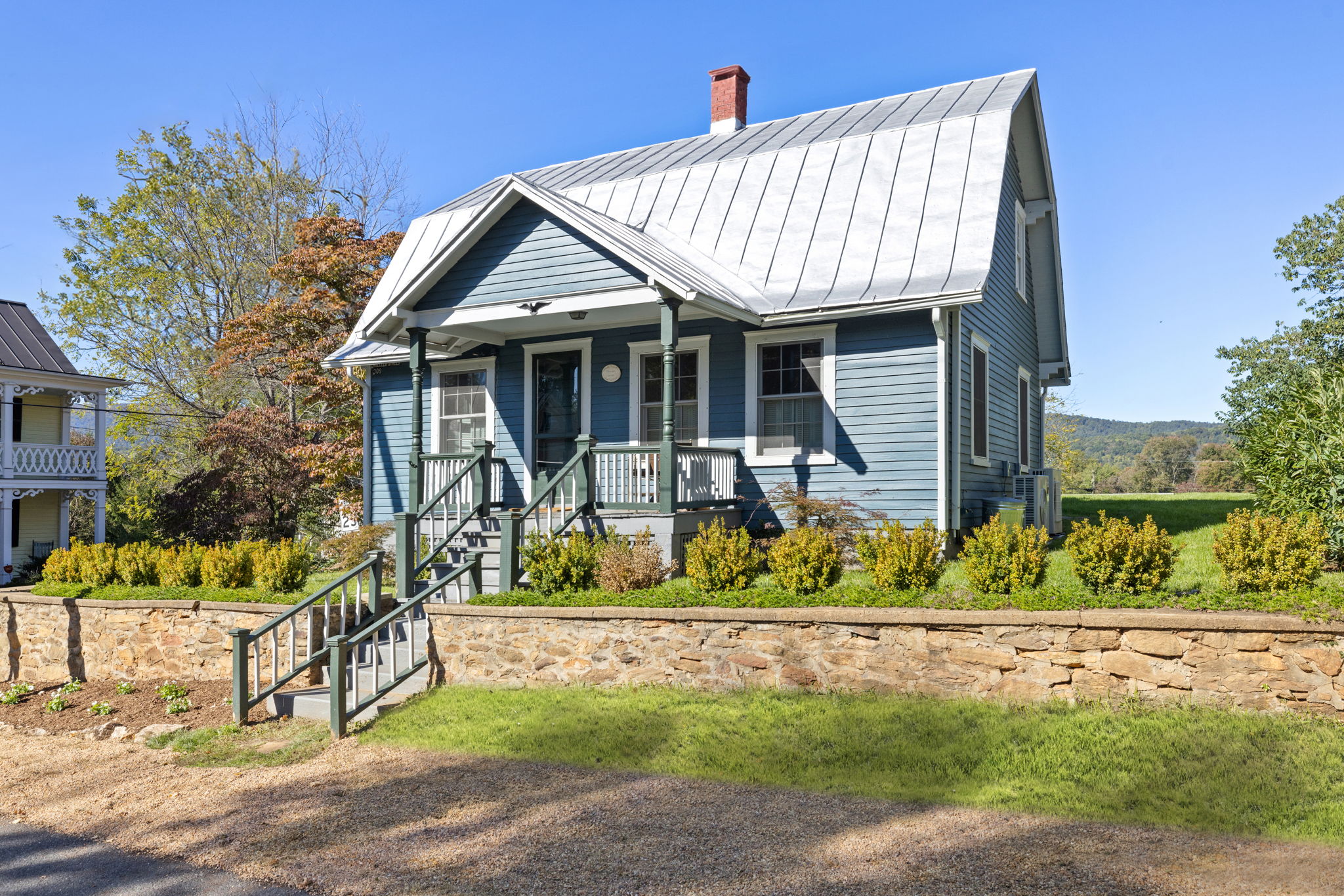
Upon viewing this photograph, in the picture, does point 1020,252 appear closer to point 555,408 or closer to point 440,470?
point 555,408

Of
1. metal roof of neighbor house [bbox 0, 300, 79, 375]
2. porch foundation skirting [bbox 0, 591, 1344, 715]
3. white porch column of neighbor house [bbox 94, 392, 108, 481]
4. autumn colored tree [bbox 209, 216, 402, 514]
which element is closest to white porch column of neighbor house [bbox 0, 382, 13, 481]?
metal roof of neighbor house [bbox 0, 300, 79, 375]

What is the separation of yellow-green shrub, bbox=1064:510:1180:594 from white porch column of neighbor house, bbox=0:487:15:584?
2485cm

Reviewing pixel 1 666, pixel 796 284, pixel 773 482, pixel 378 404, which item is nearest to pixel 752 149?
pixel 796 284

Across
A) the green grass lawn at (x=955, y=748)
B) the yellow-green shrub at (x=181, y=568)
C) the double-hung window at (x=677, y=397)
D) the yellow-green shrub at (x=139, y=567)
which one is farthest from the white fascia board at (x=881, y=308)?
the yellow-green shrub at (x=139, y=567)

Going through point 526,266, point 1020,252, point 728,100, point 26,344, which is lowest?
point 526,266

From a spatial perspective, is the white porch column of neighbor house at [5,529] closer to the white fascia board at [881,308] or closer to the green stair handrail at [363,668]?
the green stair handrail at [363,668]

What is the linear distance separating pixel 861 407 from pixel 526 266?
183 inches

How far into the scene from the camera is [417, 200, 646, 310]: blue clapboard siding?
39.8 ft

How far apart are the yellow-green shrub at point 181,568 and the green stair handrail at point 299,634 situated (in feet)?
6.68

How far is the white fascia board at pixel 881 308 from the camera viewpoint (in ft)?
37.0

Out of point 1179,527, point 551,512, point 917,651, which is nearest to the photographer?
point 917,651

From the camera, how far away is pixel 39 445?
2406cm

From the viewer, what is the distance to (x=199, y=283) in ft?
93.8

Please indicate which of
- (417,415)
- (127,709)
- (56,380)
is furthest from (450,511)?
(56,380)
